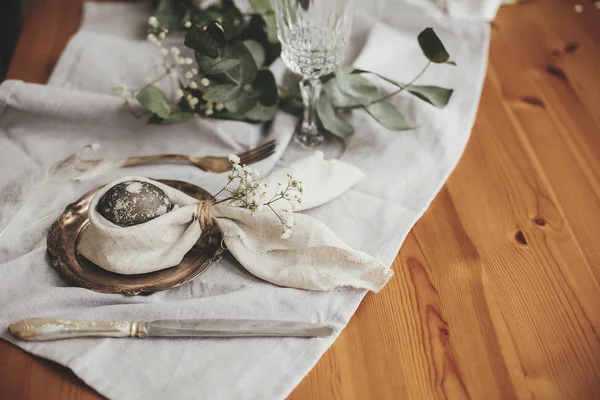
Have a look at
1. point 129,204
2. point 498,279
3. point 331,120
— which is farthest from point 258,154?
point 498,279

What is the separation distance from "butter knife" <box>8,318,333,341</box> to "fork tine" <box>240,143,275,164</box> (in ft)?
0.87

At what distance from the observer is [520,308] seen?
0.60m

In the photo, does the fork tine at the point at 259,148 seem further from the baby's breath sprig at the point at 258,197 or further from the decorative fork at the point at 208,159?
the baby's breath sprig at the point at 258,197

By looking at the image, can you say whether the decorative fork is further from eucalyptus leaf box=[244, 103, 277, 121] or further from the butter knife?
the butter knife

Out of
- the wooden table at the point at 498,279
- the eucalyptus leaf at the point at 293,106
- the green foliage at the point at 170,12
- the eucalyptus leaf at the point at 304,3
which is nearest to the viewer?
the wooden table at the point at 498,279

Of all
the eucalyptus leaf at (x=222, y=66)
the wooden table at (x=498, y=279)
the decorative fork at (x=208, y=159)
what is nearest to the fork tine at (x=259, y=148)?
the decorative fork at (x=208, y=159)

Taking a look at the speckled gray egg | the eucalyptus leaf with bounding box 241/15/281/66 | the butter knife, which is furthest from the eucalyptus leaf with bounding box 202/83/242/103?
the butter knife

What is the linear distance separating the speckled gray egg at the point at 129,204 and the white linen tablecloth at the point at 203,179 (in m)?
0.08

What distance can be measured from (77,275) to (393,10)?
668 millimetres

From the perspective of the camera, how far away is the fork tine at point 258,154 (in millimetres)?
776

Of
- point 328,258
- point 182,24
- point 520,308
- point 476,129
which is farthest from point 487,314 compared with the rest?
point 182,24

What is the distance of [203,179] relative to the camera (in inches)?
29.5

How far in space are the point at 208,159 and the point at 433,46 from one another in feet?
1.04

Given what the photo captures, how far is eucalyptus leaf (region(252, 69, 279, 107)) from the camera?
2.63 feet
